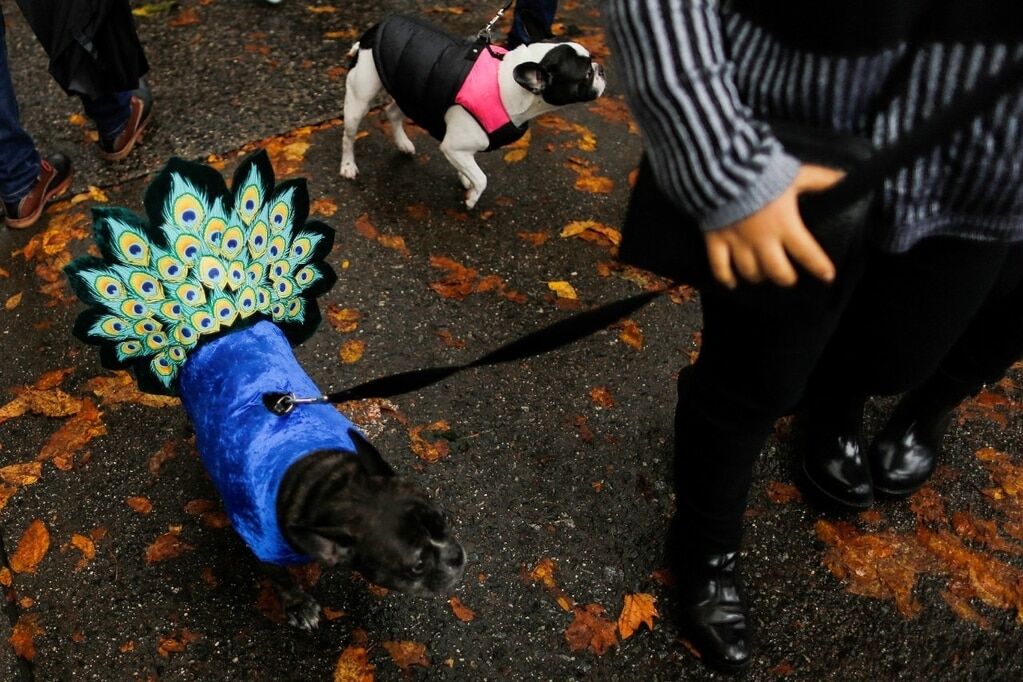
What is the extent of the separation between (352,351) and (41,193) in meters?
1.77

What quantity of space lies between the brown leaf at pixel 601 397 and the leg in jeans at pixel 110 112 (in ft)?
8.80

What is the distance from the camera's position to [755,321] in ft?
4.98

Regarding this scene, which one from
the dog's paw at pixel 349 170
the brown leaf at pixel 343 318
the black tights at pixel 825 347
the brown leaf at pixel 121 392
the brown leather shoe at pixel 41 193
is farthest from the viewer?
the dog's paw at pixel 349 170

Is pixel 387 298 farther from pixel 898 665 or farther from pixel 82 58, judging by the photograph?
pixel 898 665

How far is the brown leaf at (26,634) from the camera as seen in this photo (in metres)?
2.29

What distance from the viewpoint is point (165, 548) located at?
252cm

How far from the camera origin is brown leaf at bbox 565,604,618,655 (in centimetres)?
234

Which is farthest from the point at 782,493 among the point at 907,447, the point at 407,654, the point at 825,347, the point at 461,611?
the point at 407,654

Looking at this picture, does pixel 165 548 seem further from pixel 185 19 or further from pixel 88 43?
pixel 185 19

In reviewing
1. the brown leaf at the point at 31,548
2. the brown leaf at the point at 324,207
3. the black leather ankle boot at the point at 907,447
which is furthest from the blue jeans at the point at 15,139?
the black leather ankle boot at the point at 907,447

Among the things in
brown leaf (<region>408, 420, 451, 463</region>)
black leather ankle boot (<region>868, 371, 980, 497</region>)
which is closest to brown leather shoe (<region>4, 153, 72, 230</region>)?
brown leaf (<region>408, 420, 451, 463</region>)

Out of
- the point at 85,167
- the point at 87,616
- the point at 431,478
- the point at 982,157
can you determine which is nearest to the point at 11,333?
the point at 85,167

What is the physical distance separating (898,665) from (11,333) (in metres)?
3.41

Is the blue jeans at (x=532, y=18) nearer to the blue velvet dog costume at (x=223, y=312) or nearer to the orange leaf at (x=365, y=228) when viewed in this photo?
the orange leaf at (x=365, y=228)
